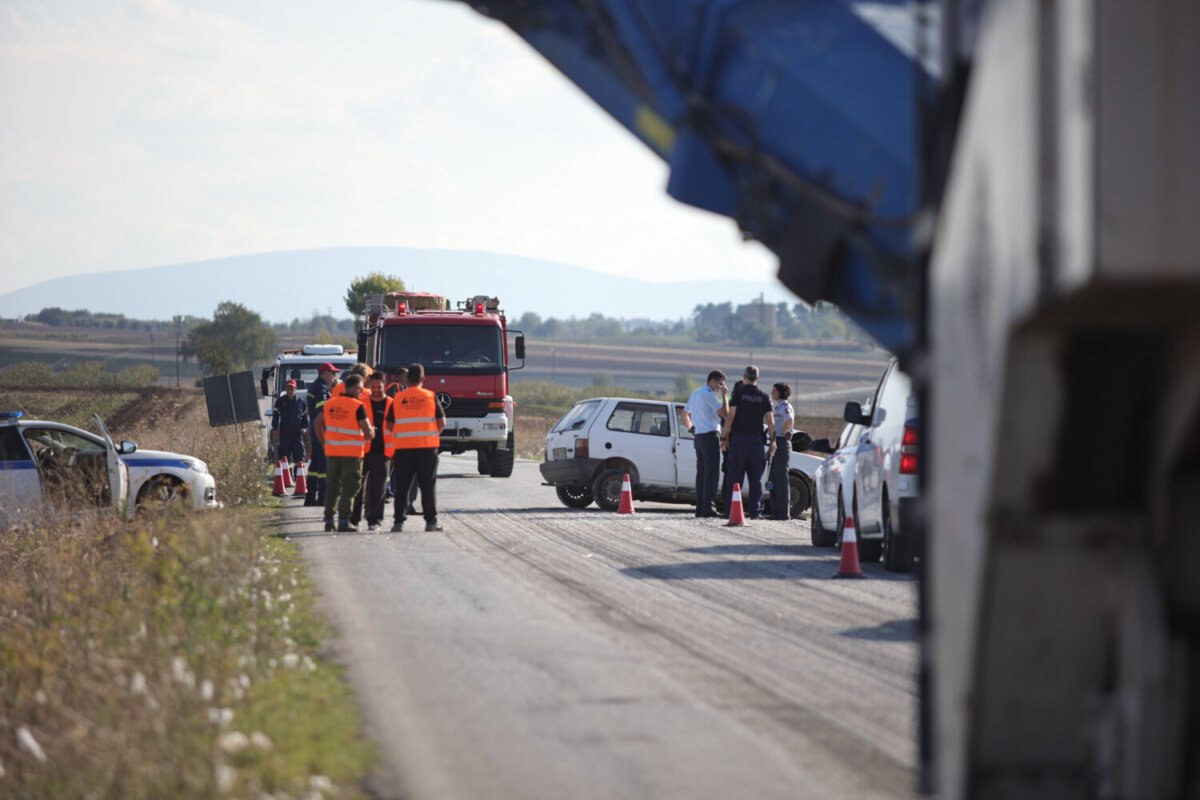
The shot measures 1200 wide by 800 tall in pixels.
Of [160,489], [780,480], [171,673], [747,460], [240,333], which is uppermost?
[240,333]

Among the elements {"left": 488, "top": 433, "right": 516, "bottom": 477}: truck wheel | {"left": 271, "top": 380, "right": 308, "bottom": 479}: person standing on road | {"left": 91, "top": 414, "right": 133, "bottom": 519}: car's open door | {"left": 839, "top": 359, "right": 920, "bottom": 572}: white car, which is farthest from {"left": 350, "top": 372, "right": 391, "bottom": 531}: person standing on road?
{"left": 488, "top": 433, "right": 516, "bottom": 477}: truck wheel

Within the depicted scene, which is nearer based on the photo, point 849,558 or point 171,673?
point 171,673

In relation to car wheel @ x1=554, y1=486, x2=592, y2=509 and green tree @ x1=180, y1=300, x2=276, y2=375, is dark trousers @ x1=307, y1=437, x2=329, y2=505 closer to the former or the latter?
car wheel @ x1=554, y1=486, x2=592, y2=509

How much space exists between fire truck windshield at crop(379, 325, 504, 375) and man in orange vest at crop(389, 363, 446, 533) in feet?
31.7

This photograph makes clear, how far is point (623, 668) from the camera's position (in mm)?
8758

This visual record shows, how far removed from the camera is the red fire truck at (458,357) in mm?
27422

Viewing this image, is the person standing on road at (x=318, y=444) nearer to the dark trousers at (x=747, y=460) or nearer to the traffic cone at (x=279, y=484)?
the traffic cone at (x=279, y=484)

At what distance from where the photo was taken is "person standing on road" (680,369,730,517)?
20797mm

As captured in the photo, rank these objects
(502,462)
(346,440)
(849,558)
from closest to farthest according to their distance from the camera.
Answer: (849,558) < (346,440) < (502,462)

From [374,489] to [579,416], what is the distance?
5425 millimetres

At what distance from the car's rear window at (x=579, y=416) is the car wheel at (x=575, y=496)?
89 centimetres

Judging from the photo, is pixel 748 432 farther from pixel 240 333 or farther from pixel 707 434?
pixel 240 333

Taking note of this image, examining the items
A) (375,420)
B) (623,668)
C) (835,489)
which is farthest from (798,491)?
(623,668)

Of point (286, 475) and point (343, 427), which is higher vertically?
point (343, 427)
